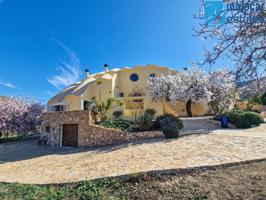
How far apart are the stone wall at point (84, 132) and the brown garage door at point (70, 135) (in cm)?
42

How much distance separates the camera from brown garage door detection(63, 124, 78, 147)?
52.5 ft

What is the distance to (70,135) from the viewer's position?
16.4m

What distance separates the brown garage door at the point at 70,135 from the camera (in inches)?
630

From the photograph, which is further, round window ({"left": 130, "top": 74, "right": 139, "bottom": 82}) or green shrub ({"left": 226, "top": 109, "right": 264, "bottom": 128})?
round window ({"left": 130, "top": 74, "right": 139, "bottom": 82})

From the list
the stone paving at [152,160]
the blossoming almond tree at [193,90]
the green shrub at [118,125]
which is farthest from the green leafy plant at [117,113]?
the stone paving at [152,160]

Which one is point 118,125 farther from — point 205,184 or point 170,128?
point 205,184

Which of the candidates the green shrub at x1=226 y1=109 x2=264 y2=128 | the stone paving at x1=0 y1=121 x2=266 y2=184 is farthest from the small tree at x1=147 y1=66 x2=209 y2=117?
the stone paving at x1=0 y1=121 x2=266 y2=184

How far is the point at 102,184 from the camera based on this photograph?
633 cm

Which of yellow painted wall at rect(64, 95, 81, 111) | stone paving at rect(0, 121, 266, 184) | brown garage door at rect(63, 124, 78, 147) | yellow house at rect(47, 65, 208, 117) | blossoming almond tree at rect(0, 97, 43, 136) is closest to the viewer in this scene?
stone paving at rect(0, 121, 266, 184)

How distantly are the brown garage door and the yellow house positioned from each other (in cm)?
818

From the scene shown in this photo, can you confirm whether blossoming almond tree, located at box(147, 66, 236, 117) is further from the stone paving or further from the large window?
the stone paving

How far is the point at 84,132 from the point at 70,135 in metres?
1.94

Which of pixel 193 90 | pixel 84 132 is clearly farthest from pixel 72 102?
pixel 193 90

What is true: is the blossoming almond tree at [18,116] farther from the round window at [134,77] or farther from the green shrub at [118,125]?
the round window at [134,77]
